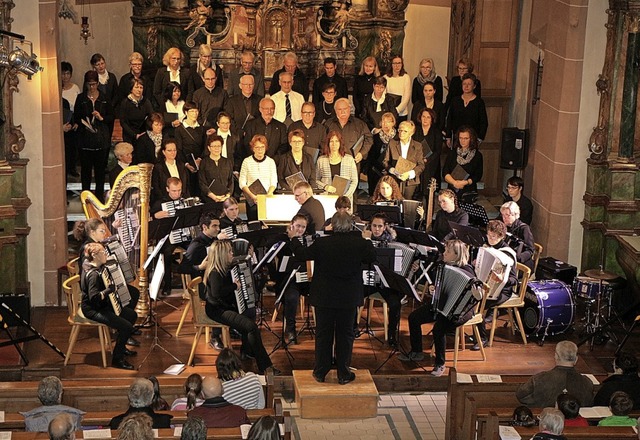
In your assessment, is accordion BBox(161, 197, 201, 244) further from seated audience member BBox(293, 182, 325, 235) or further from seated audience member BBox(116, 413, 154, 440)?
seated audience member BBox(116, 413, 154, 440)

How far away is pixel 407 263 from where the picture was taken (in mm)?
10531

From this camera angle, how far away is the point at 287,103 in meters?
13.8

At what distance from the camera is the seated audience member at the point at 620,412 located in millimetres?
7898

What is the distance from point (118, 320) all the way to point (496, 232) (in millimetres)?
3412

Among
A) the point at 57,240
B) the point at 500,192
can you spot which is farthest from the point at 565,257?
the point at 57,240

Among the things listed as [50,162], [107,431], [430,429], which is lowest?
[430,429]

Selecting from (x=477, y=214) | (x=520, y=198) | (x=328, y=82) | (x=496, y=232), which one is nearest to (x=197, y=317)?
(x=496, y=232)

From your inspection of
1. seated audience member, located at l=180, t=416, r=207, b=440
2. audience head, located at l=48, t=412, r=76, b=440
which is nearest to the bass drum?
seated audience member, located at l=180, t=416, r=207, b=440

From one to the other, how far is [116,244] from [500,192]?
6.10 m

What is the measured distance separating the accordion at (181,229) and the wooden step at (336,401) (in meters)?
2.18

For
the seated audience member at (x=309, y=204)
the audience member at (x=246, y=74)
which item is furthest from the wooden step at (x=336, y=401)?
the audience member at (x=246, y=74)

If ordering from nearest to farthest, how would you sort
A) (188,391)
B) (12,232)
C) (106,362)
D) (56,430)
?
(56,430), (188,391), (106,362), (12,232)

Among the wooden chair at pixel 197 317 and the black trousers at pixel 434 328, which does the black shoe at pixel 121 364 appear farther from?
the black trousers at pixel 434 328

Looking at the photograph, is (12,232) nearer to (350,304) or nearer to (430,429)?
(350,304)
